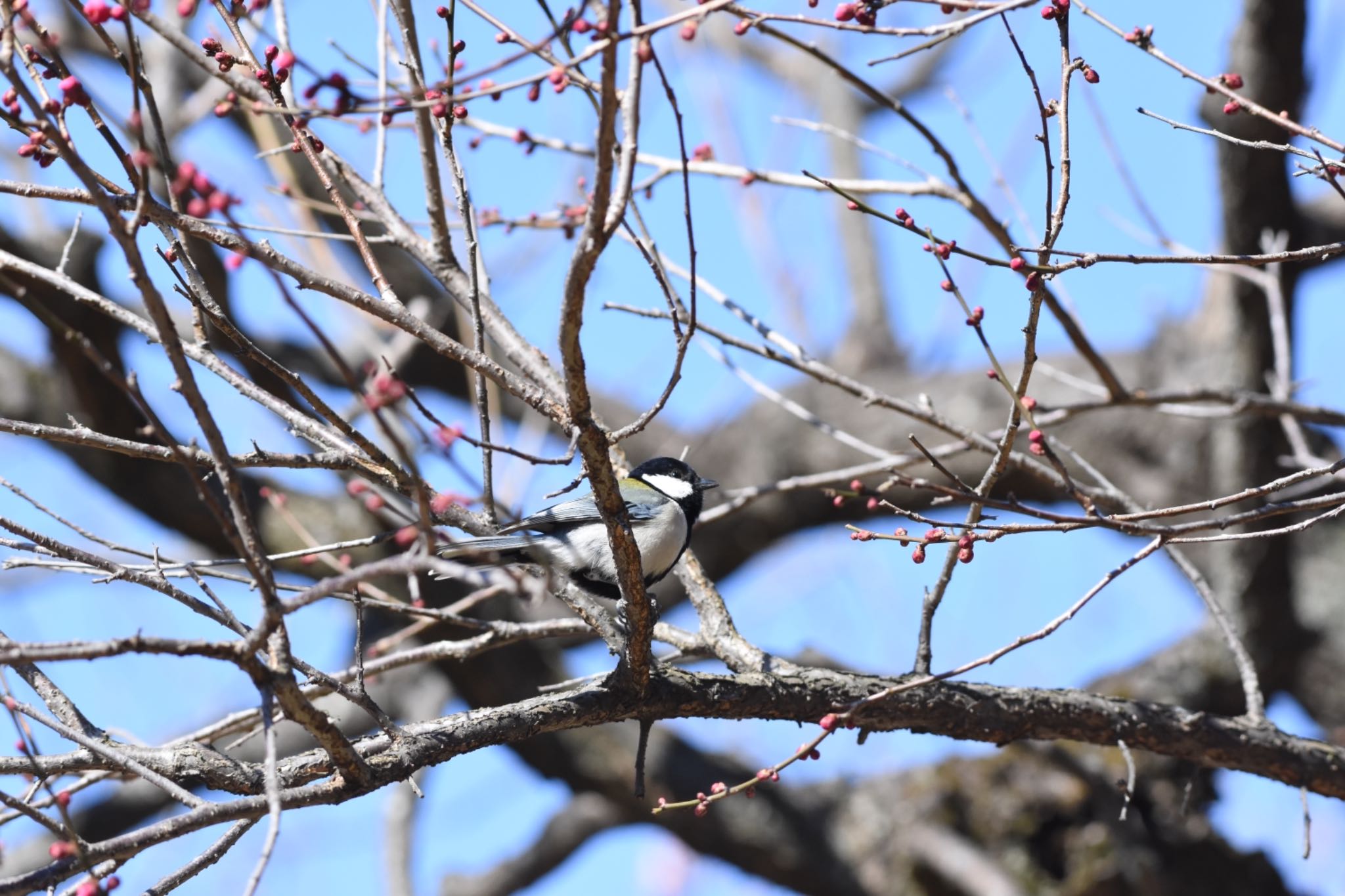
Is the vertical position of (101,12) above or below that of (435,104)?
above

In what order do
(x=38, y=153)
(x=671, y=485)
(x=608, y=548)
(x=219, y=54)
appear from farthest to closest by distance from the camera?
(x=671, y=485), (x=608, y=548), (x=219, y=54), (x=38, y=153)

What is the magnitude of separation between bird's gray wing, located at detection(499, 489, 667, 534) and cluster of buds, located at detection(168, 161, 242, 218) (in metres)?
1.38

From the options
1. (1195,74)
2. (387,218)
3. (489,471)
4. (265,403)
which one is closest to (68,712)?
(265,403)

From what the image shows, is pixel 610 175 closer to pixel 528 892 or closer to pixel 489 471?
pixel 489 471

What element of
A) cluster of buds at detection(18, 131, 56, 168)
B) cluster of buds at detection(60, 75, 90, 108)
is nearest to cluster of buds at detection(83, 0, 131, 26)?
cluster of buds at detection(60, 75, 90, 108)

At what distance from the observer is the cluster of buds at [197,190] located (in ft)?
5.92

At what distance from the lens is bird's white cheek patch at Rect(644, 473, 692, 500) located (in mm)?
4004

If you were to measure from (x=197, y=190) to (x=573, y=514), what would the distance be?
1791 millimetres

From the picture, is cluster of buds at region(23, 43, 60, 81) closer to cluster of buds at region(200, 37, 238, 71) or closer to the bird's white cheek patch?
cluster of buds at region(200, 37, 238, 71)

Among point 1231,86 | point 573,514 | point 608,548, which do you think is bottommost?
point 608,548

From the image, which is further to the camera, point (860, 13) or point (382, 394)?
point (860, 13)

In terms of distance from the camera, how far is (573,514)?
3564mm

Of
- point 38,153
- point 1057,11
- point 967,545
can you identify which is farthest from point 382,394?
point 1057,11

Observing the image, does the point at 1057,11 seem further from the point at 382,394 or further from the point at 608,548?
the point at 608,548
